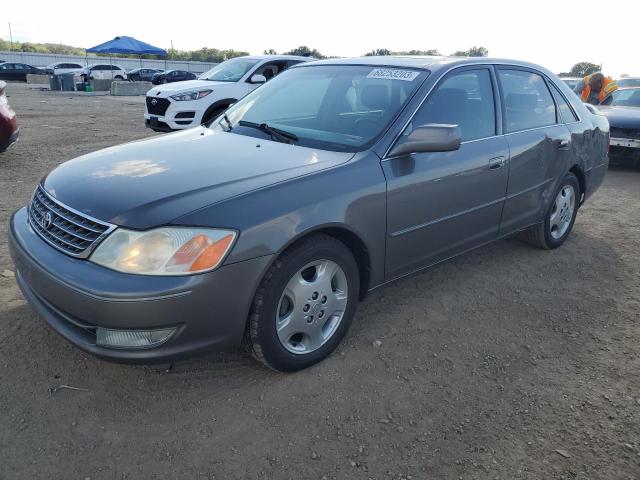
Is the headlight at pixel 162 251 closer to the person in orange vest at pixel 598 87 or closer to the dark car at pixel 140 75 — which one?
the person in orange vest at pixel 598 87

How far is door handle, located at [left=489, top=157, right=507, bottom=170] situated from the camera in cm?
364

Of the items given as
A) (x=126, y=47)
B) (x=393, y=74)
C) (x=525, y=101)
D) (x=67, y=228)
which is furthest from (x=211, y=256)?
(x=126, y=47)

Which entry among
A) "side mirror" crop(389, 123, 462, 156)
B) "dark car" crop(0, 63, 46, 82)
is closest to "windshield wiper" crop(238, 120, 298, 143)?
"side mirror" crop(389, 123, 462, 156)

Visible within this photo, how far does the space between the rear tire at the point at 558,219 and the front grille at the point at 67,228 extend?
11.7 ft

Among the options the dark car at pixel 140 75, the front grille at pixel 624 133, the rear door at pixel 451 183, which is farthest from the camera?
the dark car at pixel 140 75

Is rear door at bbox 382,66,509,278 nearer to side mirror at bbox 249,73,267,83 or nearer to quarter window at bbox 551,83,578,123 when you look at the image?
quarter window at bbox 551,83,578,123

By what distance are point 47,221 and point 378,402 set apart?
1926 mm

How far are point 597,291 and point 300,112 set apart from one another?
2.67 metres

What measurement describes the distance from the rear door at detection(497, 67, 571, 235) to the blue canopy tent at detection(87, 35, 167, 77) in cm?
3078

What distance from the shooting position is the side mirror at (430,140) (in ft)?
9.69

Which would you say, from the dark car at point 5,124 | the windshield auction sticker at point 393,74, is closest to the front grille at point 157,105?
the dark car at point 5,124

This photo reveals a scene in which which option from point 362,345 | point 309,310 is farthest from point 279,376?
point 362,345

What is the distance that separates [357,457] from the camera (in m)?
2.29

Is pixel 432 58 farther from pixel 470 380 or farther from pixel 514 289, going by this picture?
pixel 470 380
